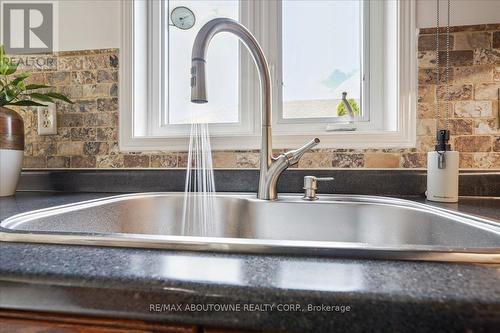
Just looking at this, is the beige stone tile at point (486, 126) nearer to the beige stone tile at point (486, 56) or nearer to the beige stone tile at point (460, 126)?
the beige stone tile at point (460, 126)

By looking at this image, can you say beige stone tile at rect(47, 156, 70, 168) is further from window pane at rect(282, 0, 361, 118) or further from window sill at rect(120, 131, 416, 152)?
window pane at rect(282, 0, 361, 118)

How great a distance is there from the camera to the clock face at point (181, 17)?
1.20 metres

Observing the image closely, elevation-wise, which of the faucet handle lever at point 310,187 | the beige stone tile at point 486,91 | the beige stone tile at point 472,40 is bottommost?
the faucet handle lever at point 310,187

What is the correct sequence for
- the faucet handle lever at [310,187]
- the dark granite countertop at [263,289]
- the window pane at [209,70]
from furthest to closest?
the window pane at [209,70] → the faucet handle lever at [310,187] → the dark granite countertop at [263,289]

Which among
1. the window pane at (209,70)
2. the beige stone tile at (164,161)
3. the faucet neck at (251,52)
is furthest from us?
the window pane at (209,70)

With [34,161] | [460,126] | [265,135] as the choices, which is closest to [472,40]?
[460,126]

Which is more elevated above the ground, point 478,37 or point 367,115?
point 478,37

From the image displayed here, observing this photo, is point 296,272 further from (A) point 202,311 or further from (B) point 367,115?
(B) point 367,115

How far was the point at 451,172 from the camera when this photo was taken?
75 cm

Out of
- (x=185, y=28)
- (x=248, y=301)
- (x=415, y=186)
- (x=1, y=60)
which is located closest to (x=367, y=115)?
(x=415, y=186)

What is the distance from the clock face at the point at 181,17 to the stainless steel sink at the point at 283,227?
2.44ft

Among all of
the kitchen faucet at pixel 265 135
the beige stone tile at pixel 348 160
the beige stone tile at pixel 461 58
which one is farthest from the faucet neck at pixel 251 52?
the beige stone tile at pixel 461 58

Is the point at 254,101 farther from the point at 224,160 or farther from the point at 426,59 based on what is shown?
the point at 426,59

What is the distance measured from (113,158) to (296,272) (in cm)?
99
